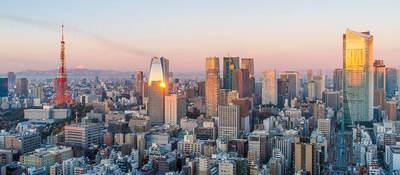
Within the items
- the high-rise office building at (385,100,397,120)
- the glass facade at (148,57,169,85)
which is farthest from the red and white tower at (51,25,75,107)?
the high-rise office building at (385,100,397,120)

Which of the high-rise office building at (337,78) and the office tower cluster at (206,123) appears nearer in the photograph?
the office tower cluster at (206,123)

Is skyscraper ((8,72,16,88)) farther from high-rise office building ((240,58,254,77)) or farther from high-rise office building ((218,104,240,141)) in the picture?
high-rise office building ((240,58,254,77))

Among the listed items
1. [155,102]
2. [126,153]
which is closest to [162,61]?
[155,102]

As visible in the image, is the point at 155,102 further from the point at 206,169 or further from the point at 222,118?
the point at 206,169

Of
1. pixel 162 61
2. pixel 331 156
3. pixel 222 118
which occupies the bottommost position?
pixel 331 156

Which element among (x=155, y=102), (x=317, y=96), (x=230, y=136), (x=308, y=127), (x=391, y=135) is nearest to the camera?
(x=391, y=135)

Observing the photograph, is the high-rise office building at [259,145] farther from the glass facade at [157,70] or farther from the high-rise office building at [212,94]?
the glass facade at [157,70]

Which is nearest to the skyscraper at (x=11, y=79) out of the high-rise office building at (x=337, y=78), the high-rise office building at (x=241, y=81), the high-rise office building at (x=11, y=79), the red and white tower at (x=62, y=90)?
the high-rise office building at (x=11, y=79)
